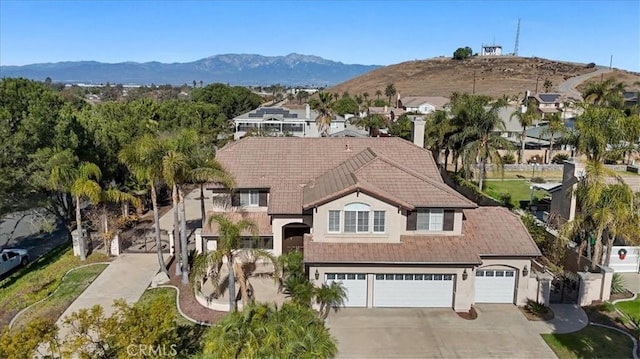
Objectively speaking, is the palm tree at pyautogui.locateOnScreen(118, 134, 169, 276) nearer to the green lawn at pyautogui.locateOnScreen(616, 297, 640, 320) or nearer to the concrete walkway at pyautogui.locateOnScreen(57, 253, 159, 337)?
the concrete walkway at pyautogui.locateOnScreen(57, 253, 159, 337)

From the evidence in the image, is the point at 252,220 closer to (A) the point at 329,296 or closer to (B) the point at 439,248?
(A) the point at 329,296

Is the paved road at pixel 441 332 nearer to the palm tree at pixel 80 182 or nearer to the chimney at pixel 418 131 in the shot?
the chimney at pixel 418 131

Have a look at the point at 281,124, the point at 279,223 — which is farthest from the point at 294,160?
the point at 281,124

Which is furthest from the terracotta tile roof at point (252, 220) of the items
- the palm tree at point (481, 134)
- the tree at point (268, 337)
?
the palm tree at point (481, 134)

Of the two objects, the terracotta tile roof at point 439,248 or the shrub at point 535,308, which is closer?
the terracotta tile roof at point 439,248

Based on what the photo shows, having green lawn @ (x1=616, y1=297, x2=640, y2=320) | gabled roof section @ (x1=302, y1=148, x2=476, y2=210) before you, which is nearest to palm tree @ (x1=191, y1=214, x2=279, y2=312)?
gabled roof section @ (x1=302, y1=148, x2=476, y2=210)

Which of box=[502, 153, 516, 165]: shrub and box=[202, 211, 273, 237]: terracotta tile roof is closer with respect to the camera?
box=[202, 211, 273, 237]: terracotta tile roof
